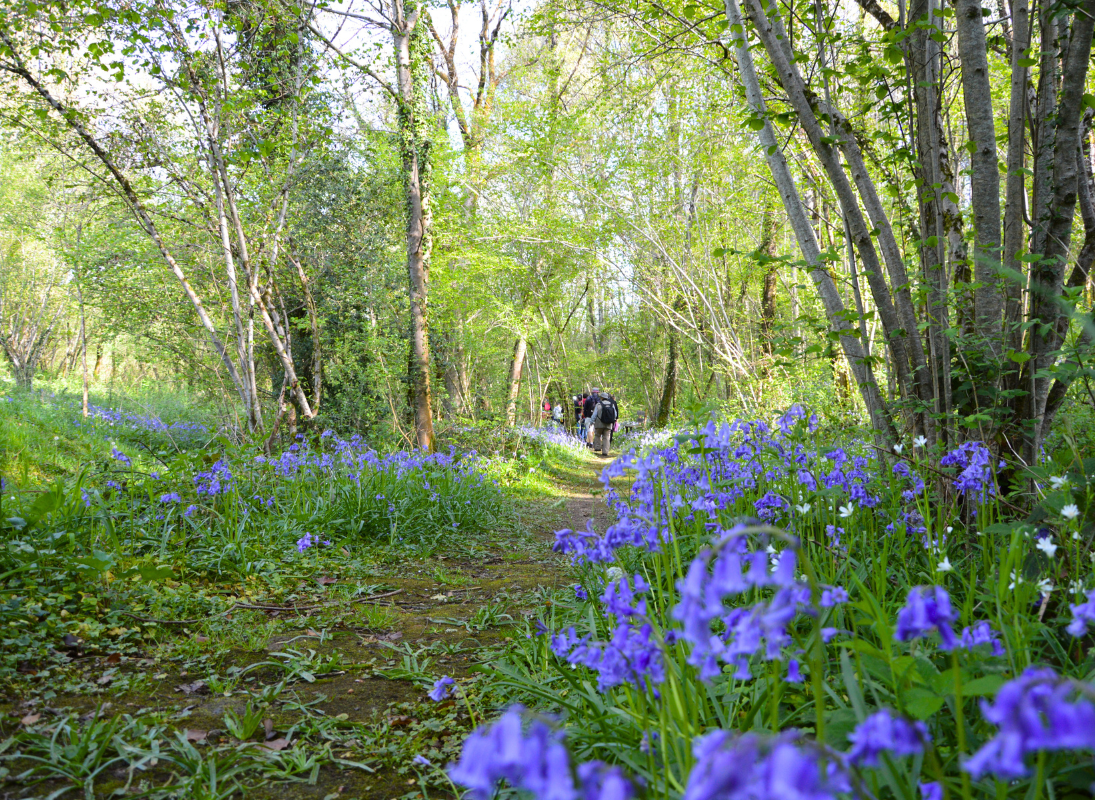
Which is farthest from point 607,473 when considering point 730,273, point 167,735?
point 730,273

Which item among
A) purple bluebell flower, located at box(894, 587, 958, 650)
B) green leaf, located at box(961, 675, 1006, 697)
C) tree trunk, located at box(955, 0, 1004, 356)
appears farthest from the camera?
tree trunk, located at box(955, 0, 1004, 356)

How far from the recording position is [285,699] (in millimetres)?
2271

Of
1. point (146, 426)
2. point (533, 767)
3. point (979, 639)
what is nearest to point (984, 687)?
point (979, 639)

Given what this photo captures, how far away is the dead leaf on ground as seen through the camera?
2.27m

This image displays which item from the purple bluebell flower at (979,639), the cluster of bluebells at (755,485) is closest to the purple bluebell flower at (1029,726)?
the purple bluebell flower at (979,639)

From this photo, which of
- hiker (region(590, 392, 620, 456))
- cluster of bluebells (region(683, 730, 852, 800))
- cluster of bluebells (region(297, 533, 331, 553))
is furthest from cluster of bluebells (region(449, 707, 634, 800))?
hiker (region(590, 392, 620, 456))

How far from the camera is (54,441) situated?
7.62 meters

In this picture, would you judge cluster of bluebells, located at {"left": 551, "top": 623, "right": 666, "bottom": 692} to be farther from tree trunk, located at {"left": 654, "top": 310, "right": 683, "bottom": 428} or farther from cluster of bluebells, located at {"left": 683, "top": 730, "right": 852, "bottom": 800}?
tree trunk, located at {"left": 654, "top": 310, "right": 683, "bottom": 428}

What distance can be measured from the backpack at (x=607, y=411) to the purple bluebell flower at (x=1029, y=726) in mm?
15096

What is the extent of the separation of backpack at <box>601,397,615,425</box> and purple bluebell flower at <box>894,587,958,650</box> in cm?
1484

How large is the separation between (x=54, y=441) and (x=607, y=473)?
8241mm

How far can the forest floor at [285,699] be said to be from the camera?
1763 millimetres

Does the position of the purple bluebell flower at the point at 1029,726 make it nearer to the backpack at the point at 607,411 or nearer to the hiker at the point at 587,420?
the backpack at the point at 607,411

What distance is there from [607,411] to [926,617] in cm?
1494
